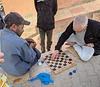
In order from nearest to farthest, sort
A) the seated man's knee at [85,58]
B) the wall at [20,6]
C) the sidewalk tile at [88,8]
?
the seated man's knee at [85,58]
the wall at [20,6]
the sidewalk tile at [88,8]

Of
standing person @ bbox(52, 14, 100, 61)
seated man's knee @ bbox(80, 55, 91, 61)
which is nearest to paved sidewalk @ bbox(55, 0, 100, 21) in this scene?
standing person @ bbox(52, 14, 100, 61)

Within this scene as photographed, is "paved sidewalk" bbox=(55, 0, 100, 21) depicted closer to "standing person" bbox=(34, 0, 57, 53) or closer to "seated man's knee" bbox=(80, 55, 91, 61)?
"standing person" bbox=(34, 0, 57, 53)

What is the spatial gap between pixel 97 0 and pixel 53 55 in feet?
18.7

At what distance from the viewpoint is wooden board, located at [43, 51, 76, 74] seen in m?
2.42

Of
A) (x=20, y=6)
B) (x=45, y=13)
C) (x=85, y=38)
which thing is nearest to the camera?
(x=85, y=38)

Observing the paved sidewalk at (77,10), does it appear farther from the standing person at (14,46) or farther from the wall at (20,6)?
the standing person at (14,46)

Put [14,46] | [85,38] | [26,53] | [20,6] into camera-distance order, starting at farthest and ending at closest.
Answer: [20,6] → [85,38] → [26,53] → [14,46]

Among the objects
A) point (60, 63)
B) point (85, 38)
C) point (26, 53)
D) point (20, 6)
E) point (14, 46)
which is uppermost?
point (14, 46)

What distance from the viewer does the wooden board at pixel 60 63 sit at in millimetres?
2422

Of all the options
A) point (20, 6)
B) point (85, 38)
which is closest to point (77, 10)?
point (20, 6)

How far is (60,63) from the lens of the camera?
8.33 feet

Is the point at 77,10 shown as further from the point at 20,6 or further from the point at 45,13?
the point at 45,13

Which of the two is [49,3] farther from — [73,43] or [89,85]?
[89,85]

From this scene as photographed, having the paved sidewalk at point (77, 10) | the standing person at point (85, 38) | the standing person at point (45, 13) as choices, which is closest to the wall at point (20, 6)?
the paved sidewalk at point (77, 10)
